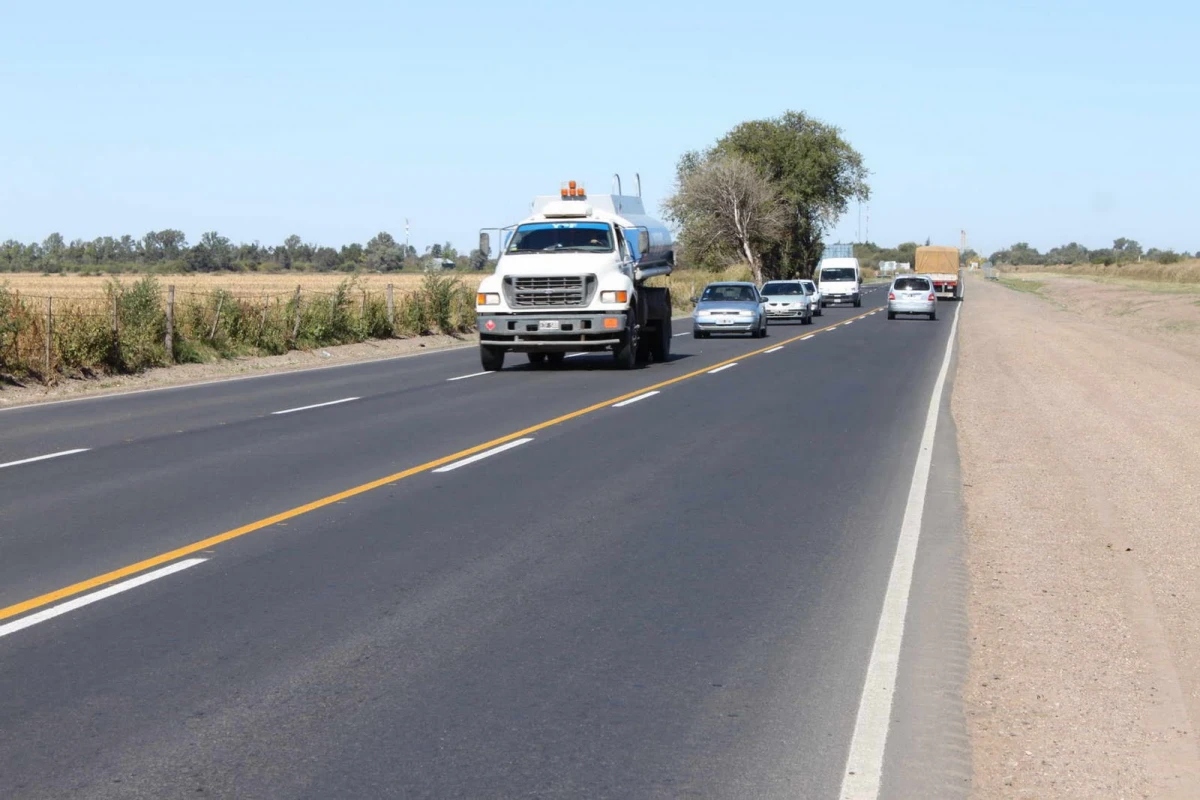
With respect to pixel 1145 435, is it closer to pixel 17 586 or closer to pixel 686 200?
pixel 17 586

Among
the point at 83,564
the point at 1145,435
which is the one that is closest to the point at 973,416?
the point at 1145,435

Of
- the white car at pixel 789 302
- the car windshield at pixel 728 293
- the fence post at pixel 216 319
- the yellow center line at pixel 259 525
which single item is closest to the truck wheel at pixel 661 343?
the fence post at pixel 216 319

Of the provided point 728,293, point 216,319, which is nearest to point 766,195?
point 728,293

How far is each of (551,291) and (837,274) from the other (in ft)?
154

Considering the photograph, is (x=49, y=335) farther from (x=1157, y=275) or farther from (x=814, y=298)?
(x=1157, y=275)

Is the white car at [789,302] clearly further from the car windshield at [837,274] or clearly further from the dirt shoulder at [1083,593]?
the dirt shoulder at [1083,593]

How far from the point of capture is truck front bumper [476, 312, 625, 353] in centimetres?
2336

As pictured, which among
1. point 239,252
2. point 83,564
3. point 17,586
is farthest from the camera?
point 239,252

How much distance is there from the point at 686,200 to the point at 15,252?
11002cm

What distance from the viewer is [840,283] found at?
67.8 metres

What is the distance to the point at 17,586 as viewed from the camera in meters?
7.57

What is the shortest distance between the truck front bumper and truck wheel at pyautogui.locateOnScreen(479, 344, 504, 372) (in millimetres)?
194

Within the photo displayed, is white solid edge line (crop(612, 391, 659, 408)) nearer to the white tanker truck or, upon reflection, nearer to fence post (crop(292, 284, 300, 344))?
the white tanker truck

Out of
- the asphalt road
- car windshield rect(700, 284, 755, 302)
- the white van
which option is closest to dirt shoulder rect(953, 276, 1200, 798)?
the asphalt road
